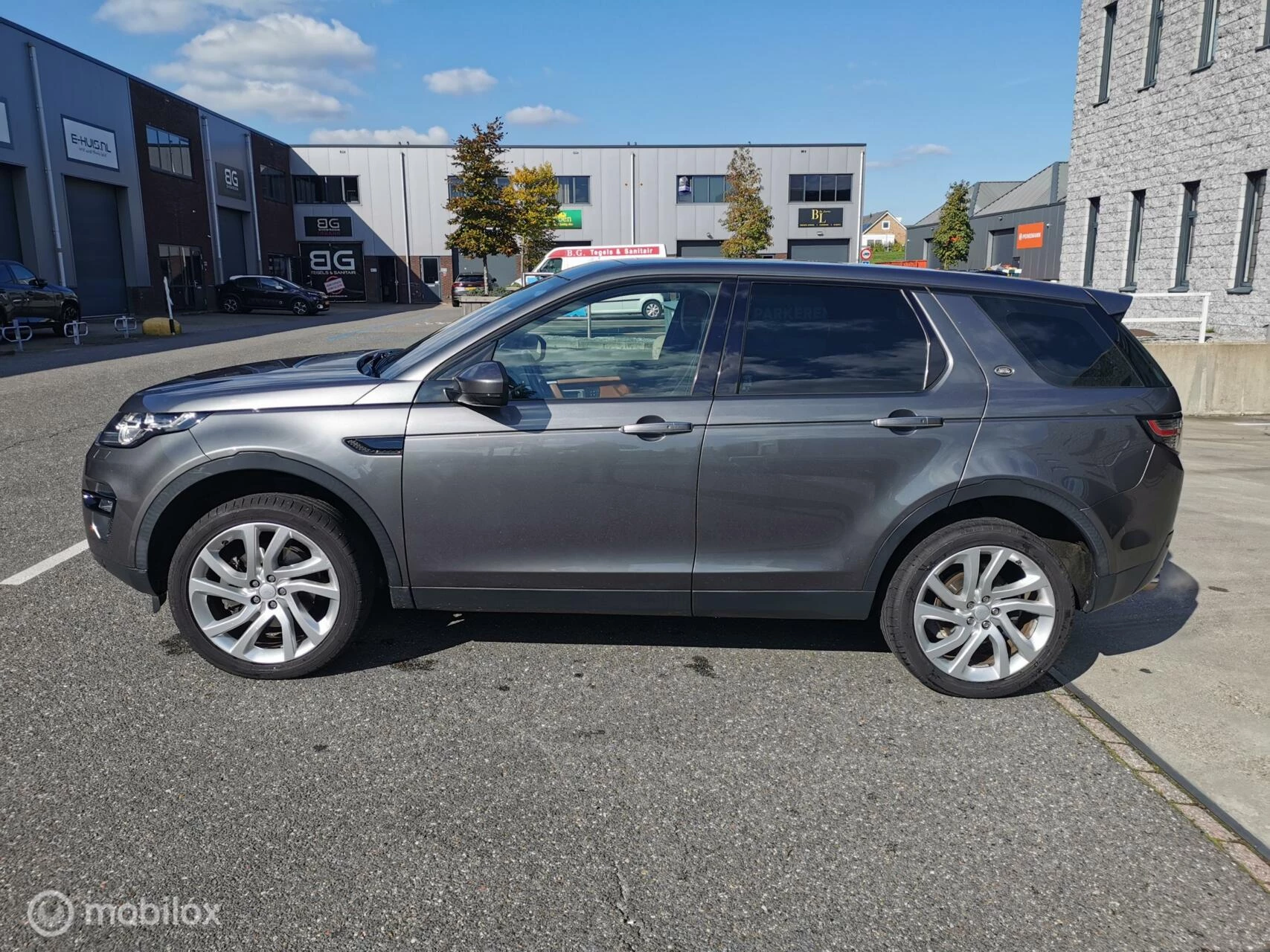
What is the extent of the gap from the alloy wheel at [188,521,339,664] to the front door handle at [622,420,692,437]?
4.40ft

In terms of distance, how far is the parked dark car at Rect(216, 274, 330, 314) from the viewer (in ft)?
129

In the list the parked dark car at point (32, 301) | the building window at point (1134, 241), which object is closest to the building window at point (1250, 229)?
the building window at point (1134, 241)

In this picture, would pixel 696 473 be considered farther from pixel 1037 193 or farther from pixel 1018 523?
pixel 1037 193

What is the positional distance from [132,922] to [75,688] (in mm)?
1626

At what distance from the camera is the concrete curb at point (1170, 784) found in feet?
9.41

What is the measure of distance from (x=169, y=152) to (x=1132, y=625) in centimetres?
4350

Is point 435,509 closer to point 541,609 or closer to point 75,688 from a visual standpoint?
point 541,609

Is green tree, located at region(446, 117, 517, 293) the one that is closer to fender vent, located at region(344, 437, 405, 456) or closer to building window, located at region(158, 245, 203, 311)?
building window, located at region(158, 245, 203, 311)

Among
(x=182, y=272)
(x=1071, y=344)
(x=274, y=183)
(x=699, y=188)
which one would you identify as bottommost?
(x=1071, y=344)

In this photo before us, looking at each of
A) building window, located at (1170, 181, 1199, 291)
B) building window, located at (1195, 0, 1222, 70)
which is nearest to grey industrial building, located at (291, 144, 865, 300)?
building window, located at (1170, 181, 1199, 291)

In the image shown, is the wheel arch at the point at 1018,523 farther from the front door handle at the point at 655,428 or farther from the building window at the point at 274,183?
the building window at the point at 274,183

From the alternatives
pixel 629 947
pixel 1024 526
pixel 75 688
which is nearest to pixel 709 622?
pixel 1024 526

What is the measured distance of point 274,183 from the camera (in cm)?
5247

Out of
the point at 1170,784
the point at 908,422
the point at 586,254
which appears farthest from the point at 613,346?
the point at 586,254
